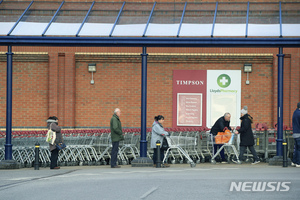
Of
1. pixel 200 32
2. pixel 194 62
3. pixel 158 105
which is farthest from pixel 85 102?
pixel 200 32

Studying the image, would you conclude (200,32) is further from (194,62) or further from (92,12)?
(194,62)

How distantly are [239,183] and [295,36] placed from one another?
6.68m

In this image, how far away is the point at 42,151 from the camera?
1991 cm

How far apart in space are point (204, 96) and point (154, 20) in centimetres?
714

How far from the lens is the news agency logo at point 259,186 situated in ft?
37.7

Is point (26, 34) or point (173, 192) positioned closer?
point (173, 192)

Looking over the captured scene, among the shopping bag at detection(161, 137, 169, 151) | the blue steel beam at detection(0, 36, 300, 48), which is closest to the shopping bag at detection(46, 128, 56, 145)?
the blue steel beam at detection(0, 36, 300, 48)

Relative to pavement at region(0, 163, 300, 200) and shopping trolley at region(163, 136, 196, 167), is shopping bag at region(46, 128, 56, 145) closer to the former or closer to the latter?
pavement at region(0, 163, 300, 200)

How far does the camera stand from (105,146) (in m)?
19.9

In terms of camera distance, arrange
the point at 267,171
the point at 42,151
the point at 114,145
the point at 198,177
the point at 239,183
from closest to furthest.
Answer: the point at 239,183 → the point at 198,177 → the point at 267,171 → the point at 114,145 → the point at 42,151

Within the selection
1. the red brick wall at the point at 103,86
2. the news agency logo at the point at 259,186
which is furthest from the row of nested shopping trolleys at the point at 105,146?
the news agency logo at the point at 259,186

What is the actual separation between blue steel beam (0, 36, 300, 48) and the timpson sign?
25.6ft

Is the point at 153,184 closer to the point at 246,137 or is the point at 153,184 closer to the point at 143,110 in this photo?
the point at 143,110

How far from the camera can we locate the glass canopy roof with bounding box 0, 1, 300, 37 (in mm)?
18203
